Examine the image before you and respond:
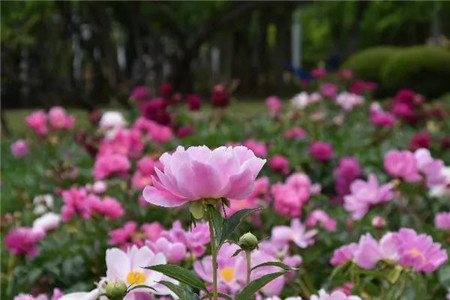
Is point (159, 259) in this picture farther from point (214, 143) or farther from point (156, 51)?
point (156, 51)

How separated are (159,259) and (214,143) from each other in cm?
381

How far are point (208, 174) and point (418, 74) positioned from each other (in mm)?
12319

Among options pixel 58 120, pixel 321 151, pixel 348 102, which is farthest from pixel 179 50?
pixel 321 151

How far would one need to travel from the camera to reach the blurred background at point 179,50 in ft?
33.1

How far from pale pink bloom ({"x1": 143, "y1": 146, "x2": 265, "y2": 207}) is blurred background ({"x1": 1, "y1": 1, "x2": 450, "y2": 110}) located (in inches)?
294

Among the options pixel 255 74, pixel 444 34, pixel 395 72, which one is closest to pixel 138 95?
pixel 395 72

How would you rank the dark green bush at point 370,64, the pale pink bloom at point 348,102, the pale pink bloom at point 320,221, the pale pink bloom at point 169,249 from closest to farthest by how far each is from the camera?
the pale pink bloom at point 169,249
the pale pink bloom at point 320,221
the pale pink bloom at point 348,102
the dark green bush at point 370,64

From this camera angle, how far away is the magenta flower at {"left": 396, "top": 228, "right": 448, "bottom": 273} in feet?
4.58

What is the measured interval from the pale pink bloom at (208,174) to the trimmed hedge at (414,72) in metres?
12.0

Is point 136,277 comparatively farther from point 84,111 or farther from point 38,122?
point 84,111

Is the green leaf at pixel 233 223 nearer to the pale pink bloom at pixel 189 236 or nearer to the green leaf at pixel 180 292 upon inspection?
the green leaf at pixel 180 292

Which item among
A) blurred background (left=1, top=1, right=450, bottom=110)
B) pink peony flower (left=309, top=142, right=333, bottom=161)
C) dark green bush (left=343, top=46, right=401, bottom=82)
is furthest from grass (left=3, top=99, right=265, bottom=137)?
pink peony flower (left=309, top=142, right=333, bottom=161)

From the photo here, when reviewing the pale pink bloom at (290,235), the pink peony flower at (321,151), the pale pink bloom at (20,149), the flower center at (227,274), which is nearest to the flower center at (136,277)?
the flower center at (227,274)

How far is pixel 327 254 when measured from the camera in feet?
8.26
